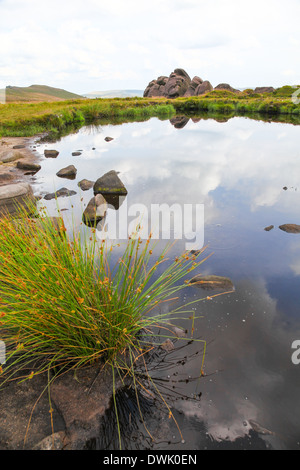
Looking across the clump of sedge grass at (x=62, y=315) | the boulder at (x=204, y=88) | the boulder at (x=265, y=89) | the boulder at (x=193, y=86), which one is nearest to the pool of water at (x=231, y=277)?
the clump of sedge grass at (x=62, y=315)

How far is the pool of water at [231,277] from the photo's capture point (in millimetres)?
3131

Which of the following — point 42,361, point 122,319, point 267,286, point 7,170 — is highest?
point 7,170

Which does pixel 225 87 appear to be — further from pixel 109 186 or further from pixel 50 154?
pixel 109 186

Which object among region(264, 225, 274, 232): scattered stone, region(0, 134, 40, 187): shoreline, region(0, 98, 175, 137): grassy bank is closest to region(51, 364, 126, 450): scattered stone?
region(264, 225, 274, 232): scattered stone

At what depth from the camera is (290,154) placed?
17594 millimetres

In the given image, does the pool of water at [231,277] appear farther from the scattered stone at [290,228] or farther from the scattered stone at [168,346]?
the scattered stone at [290,228]

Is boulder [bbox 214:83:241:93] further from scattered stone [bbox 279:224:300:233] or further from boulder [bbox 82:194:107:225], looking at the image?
boulder [bbox 82:194:107:225]

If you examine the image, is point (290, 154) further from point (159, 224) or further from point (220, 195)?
point (159, 224)

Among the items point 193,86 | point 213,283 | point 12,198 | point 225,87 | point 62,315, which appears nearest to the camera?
point 62,315

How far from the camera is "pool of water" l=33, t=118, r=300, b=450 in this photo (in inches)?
123

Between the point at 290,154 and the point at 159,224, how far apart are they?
1348cm

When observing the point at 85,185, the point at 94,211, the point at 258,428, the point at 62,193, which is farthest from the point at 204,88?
the point at 258,428

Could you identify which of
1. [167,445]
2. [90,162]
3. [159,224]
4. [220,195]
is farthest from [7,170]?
[167,445]

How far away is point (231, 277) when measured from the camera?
5984mm
